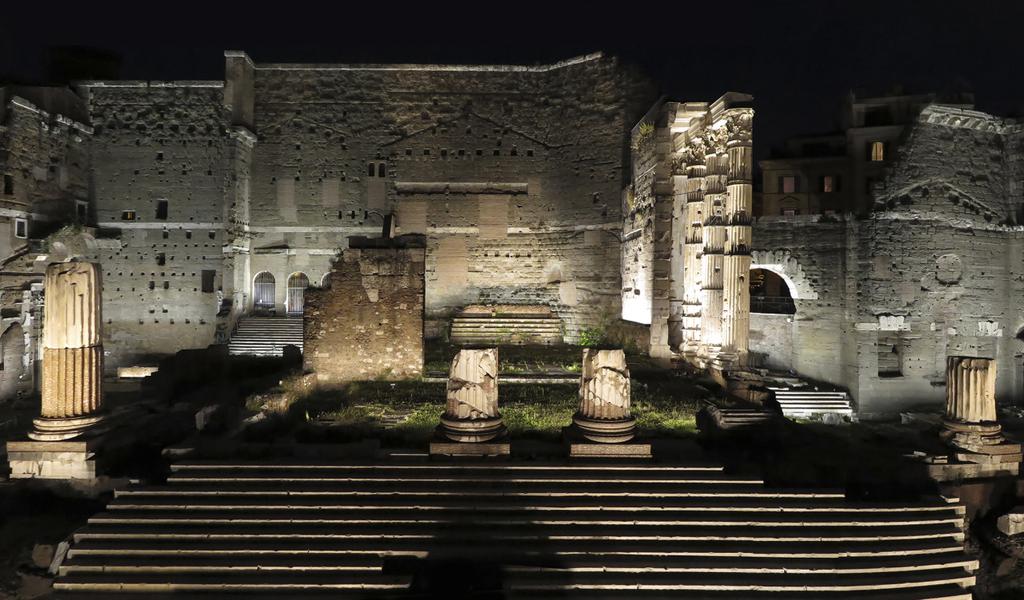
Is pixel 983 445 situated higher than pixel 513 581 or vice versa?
pixel 983 445

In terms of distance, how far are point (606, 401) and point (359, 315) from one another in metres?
7.83

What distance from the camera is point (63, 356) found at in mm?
8758

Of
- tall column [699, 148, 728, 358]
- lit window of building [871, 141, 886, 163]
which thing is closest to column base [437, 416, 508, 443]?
tall column [699, 148, 728, 358]

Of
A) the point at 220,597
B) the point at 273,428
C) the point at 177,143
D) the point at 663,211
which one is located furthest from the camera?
the point at 177,143

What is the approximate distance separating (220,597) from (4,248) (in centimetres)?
2077

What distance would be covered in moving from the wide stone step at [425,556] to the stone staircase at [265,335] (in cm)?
1634

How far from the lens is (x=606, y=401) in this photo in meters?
8.41

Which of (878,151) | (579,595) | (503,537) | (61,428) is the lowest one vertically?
(579,595)

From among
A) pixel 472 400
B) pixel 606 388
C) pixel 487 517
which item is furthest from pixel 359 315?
pixel 487 517

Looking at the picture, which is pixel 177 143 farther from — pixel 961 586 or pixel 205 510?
pixel 961 586

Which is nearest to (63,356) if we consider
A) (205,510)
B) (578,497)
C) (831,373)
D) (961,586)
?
(205,510)

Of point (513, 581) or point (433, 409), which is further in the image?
point (433, 409)

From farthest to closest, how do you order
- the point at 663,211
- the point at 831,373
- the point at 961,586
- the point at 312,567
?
the point at 831,373
the point at 663,211
the point at 961,586
the point at 312,567

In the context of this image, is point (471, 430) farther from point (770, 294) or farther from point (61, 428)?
point (770, 294)
